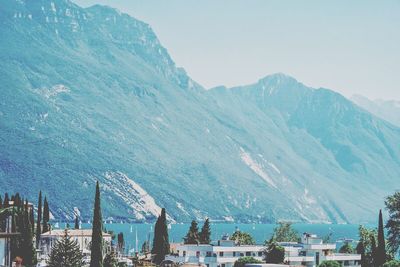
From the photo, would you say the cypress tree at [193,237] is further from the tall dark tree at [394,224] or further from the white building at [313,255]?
the tall dark tree at [394,224]

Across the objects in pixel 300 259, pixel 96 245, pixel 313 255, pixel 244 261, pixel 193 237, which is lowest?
pixel 244 261

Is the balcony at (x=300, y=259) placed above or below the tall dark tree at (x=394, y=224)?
below

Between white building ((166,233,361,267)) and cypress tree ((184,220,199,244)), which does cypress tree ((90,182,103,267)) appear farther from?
cypress tree ((184,220,199,244))

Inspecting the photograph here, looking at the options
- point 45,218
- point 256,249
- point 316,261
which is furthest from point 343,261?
point 45,218

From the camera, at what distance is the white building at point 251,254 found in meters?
130

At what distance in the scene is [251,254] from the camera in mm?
137125

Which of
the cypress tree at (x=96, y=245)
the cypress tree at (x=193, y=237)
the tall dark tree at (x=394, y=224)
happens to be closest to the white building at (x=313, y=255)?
the tall dark tree at (x=394, y=224)

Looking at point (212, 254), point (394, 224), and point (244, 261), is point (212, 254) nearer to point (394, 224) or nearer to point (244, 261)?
point (244, 261)

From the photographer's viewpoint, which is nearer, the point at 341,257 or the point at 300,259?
the point at 300,259

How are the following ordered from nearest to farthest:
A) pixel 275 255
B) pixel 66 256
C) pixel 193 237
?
1. pixel 66 256
2. pixel 275 255
3. pixel 193 237

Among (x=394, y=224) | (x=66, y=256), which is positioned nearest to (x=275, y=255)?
(x=394, y=224)

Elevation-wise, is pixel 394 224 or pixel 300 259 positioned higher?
pixel 394 224

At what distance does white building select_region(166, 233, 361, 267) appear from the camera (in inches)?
5113

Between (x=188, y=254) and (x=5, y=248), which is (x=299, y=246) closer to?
(x=188, y=254)
